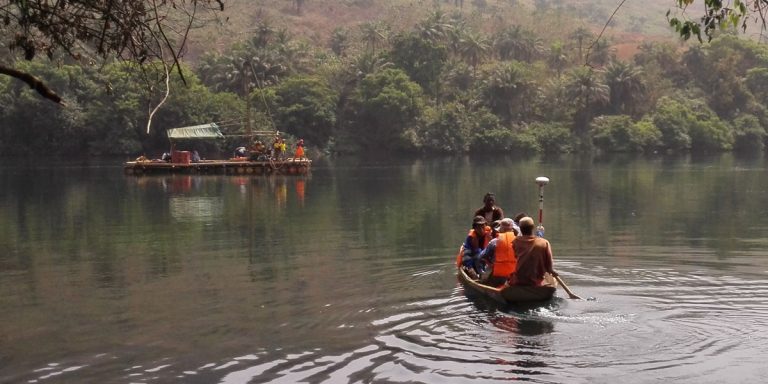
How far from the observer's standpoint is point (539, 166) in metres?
74.1

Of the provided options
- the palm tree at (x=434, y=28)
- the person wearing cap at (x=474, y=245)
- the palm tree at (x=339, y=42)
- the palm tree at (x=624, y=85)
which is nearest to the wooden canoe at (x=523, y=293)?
the person wearing cap at (x=474, y=245)

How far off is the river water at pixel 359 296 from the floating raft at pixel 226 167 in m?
21.9

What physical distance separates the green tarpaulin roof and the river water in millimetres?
27955

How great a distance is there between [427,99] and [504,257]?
88130 millimetres

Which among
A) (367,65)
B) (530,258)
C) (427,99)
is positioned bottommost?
(530,258)

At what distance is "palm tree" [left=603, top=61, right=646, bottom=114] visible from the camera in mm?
108000

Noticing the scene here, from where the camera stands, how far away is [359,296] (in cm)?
1803

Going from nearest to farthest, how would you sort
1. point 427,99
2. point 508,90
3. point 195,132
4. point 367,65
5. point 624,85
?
1. point 195,132
2. point 367,65
3. point 427,99
4. point 508,90
5. point 624,85

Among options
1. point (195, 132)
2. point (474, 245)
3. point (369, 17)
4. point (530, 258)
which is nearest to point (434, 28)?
point (195, 132)

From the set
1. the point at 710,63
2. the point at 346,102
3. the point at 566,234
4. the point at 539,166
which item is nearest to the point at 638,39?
the point at 710,63

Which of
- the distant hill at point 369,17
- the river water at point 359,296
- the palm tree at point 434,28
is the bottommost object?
the river water at point 359,296

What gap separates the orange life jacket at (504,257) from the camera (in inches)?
656

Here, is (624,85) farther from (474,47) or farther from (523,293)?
(523,293)

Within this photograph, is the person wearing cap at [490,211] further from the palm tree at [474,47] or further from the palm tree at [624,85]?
the palm tree at [474,47]
